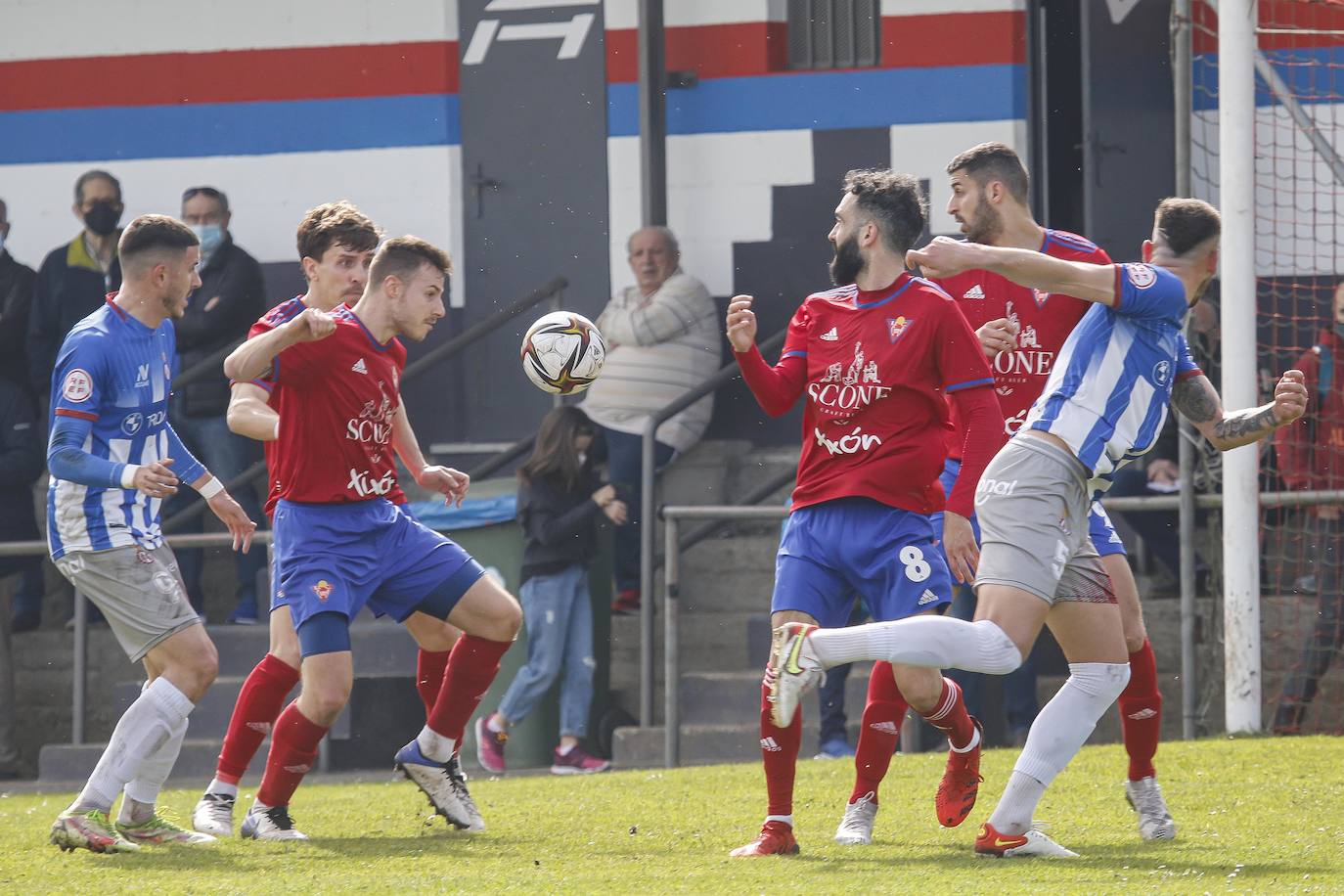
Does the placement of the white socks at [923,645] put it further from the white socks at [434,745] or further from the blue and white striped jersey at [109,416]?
the blue and white striped jersey at [109,416]

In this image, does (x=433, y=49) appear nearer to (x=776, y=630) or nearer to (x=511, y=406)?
(x=511, y=406)

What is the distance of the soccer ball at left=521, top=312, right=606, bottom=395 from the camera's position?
697 centimetres

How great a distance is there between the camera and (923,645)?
537 cm

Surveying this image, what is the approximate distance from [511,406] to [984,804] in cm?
564

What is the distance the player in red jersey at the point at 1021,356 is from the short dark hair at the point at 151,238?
101 inches

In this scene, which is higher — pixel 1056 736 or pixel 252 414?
pixel 252 414

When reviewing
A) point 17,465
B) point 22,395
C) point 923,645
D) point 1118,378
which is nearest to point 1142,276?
Result: point 1118,378

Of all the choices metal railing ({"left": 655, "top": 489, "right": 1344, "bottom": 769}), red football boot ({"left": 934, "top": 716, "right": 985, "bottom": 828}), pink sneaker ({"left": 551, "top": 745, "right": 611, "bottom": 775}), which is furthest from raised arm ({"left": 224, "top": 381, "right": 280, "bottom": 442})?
pink sneaker ({"left": 551, "top": 745, "right": 611, "bottom": 775})

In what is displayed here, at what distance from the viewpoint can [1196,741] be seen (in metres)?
8.79

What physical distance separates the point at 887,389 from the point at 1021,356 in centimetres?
75

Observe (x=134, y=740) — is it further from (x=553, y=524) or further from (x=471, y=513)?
(x=471, y=513)

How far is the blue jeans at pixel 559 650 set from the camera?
33.3 ft

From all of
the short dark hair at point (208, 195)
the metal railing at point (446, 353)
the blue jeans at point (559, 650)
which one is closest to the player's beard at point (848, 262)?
the blue jeans at point (559, 650)

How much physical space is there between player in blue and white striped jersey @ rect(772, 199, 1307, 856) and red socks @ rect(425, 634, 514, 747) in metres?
1.59
